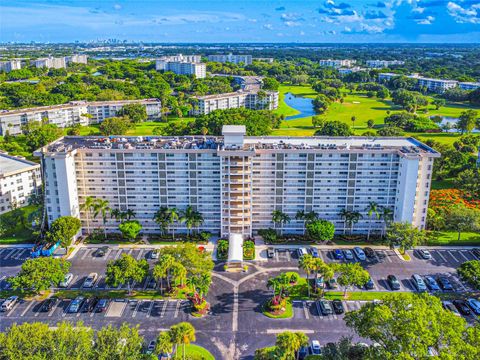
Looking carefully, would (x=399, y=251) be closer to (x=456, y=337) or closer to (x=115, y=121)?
(x=456, y=337)

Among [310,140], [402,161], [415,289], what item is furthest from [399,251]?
[310,140]

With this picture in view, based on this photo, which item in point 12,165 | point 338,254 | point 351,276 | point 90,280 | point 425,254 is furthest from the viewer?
point 12,165

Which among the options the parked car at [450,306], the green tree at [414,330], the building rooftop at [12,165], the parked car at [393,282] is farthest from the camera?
the building rooftop at [12,165]

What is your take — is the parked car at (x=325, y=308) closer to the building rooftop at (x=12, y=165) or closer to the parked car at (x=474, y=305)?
the parked car at (x=474, y=305)

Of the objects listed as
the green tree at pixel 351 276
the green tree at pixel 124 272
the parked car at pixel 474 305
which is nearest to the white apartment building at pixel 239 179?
the green tree at pixel 124 272

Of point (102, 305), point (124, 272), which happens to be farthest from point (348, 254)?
point (102, 305)

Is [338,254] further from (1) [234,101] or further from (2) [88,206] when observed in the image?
(1) [234,101]
